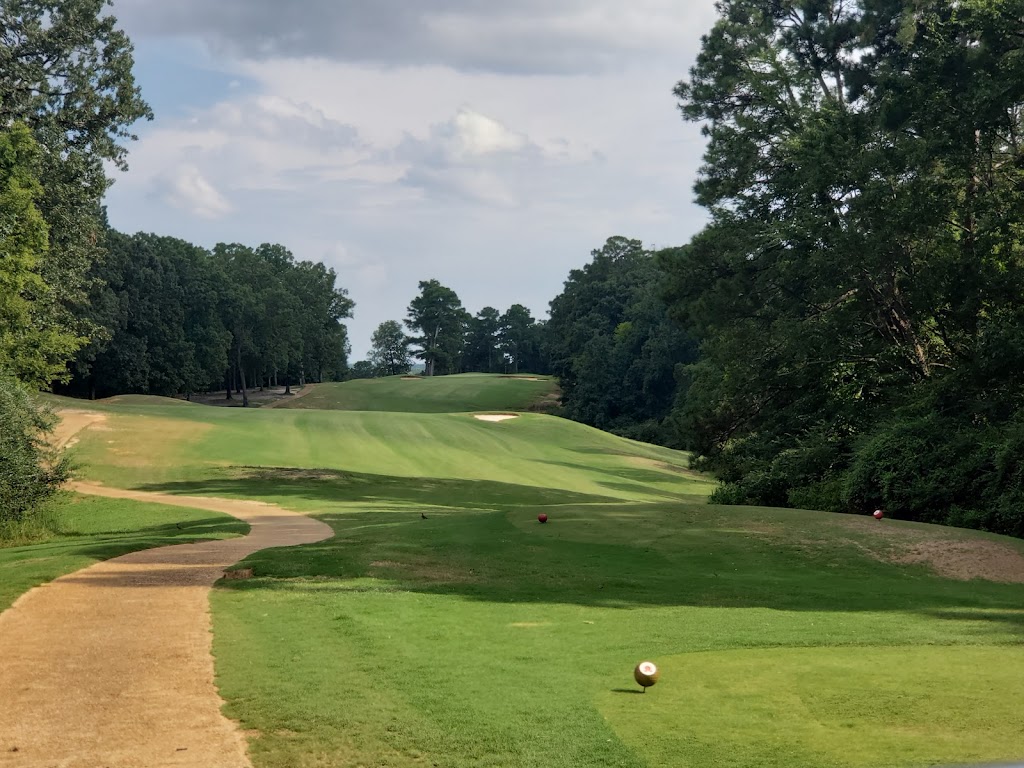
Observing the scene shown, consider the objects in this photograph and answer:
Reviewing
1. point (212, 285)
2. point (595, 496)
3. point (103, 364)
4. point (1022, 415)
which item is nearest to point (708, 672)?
point (1022, 415)

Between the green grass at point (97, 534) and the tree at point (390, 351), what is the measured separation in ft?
407

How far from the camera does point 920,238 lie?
2838 cm

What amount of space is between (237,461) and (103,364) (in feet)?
127

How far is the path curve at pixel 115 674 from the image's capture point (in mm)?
7109

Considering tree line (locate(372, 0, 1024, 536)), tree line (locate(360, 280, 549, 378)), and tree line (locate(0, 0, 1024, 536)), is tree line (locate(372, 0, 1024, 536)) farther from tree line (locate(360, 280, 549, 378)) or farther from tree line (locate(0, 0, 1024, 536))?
tree line (locate(360, 280, 549, 378))

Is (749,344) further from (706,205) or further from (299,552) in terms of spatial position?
(299,552)

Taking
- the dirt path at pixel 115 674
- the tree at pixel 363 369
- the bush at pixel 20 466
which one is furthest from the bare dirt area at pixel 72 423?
the tree at pixel 363 369

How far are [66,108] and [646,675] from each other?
3294cm

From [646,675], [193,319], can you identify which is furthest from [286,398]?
[646,675]

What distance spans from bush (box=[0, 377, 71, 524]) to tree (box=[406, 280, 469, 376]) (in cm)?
11462

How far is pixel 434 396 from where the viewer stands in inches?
3782

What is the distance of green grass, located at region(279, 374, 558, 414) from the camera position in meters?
86.9

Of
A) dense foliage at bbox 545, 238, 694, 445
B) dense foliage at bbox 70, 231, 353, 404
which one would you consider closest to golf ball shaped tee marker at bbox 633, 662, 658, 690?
dense foliage at bbox 70, 231, 353, 404

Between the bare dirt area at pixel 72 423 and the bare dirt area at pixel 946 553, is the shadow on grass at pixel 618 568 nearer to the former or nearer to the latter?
the bare dirt area at pixel 946 553
